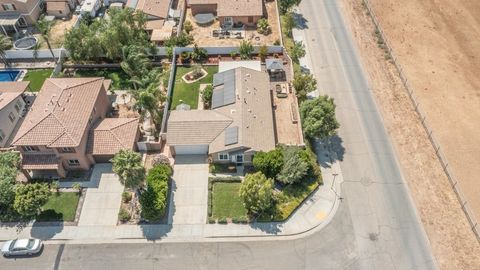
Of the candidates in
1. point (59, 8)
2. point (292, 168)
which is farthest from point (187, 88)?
point (59, 8)

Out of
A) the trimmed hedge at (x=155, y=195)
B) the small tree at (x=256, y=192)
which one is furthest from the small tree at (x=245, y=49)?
the small tree at (x=256, y=192)

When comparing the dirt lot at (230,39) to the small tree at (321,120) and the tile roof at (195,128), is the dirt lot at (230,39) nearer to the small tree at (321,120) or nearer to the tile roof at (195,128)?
the tile roof at (195,128)

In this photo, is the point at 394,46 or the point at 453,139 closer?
the point at 453,139

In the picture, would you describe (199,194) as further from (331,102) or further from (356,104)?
(356,104)

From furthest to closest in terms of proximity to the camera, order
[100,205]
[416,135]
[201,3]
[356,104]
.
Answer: [201,3]
[356,104]
[416,135]
[100,205]

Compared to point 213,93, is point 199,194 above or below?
below

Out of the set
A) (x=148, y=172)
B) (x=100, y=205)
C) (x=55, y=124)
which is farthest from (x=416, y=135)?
(x=55, y=124)

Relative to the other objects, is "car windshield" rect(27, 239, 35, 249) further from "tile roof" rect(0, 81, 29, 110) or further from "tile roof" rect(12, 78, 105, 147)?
"tile roof" rect(0, 81, 29, 110)
